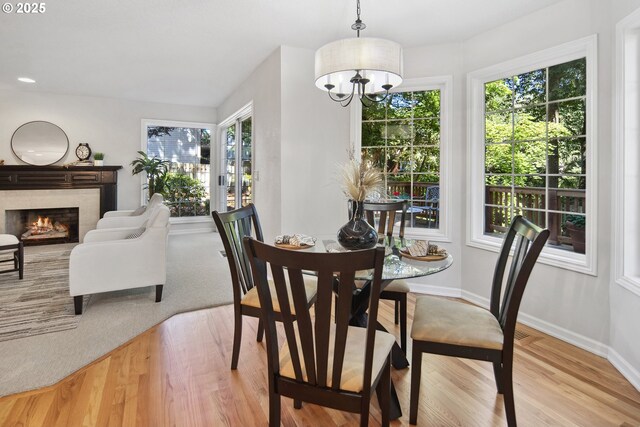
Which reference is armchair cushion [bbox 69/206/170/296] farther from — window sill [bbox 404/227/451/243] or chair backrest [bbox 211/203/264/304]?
window sill [bbox 404/227/451/243]

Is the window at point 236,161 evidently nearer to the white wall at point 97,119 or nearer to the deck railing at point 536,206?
the white wall at point 97,119

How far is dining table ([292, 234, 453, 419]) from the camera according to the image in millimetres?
1662

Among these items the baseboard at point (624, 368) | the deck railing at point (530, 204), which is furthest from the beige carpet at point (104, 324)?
the baseboard at point (624, 368)

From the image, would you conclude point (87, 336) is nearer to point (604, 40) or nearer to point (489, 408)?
point (489, 408)

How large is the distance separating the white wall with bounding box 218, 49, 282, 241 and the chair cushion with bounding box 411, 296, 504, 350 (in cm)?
228

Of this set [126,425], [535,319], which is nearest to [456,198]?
[535,319]

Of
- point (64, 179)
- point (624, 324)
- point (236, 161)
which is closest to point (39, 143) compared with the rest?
point (64, 179)

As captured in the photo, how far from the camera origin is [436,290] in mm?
3629

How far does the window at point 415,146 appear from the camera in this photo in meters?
3.62

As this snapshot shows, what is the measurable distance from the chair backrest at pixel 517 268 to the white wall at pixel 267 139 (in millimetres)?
2369

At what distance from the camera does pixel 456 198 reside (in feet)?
11.6

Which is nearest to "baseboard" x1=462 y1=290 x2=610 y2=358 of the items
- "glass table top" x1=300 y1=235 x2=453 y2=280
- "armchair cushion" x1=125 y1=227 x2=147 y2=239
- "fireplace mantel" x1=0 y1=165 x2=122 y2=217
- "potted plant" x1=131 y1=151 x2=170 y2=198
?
"glass table top" x1=300 y1=235 x2=453 y2=280

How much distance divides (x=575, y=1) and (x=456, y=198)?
1.80m

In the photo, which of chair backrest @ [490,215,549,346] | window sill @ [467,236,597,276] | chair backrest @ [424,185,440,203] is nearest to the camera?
chair backrest @ [490,215,549,346]
